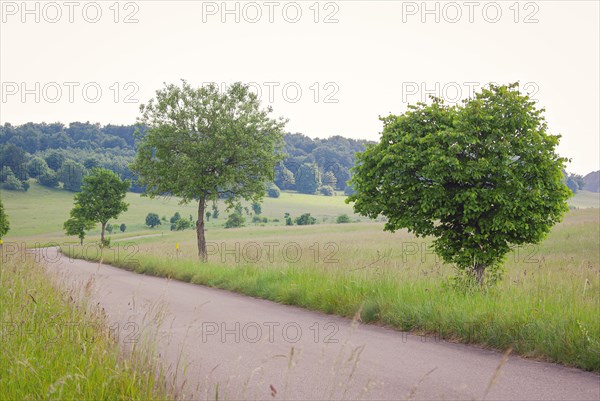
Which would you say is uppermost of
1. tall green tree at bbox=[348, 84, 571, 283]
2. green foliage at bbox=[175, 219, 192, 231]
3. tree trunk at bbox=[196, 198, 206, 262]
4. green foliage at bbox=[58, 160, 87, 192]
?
green foliage at bbox=[58, 160, 87, 192]

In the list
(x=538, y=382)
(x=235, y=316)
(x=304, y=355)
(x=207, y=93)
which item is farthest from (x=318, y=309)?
(x=207, y=93)

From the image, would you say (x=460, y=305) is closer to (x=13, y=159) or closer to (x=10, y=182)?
(x=10, y=182)

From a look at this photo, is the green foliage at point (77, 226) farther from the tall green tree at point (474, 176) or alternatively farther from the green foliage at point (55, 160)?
the green foliage at point (55, 160)

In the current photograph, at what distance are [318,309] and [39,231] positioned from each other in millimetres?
99372

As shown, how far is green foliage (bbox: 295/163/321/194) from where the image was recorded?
157375 mm

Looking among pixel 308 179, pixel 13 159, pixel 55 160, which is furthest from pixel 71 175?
pixel 308 179

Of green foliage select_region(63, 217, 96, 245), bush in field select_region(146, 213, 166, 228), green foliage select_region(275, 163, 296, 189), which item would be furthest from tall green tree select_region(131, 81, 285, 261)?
green foliage select_region(275, 163, 296, 189)

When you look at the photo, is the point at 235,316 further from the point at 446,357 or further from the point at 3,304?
the point at 446,357

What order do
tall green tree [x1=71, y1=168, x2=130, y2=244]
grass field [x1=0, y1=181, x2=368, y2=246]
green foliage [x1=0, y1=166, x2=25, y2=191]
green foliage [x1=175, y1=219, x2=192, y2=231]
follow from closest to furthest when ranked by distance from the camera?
tall green tree [x1=71, y1=168, x2=130, y2=244] < green foliage [x1=175, y1=219, x2=192, y2=231] < grass field [x1=0, y1=181, x2=368, y2=246] < green foliage [x1=0, y1=166, x2=25, y2=191]

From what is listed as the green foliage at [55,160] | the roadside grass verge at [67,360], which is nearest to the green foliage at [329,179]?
the green foliage at [55,160]

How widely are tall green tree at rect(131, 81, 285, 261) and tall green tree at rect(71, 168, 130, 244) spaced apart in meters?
29.3

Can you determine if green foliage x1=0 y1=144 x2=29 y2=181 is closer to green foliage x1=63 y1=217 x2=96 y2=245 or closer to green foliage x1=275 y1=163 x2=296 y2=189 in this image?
green foliage x1=275 y1=163 x2=296 y2=189

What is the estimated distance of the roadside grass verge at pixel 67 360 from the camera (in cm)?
434

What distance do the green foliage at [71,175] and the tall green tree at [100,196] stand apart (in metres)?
84.6
